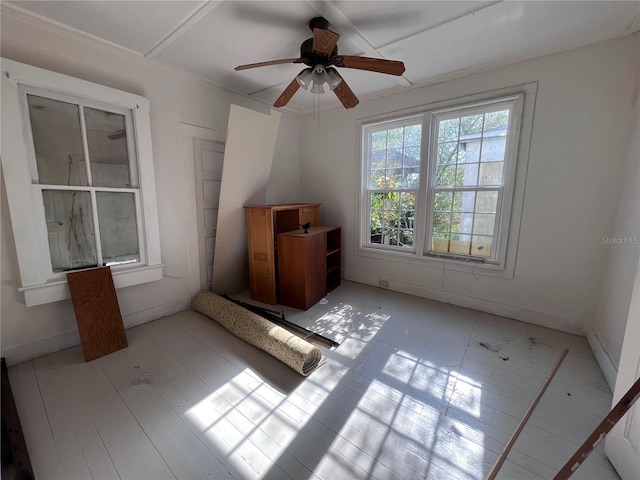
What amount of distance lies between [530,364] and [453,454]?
1195 mm

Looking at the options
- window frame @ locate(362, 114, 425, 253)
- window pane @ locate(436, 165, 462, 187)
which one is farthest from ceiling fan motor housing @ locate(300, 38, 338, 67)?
window pane @ locate(436, 165, 462, 187)

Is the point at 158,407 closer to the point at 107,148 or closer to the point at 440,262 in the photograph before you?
the point at 107,148

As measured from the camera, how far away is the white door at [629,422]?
1.11 meters

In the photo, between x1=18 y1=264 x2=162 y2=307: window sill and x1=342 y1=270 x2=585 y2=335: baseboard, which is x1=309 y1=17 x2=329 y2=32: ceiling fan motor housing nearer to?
x1=18 y1=264 x2=162 y2=307: window sill

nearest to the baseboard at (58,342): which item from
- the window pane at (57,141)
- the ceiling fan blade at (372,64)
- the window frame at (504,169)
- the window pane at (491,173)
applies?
the window pane at (57,141)

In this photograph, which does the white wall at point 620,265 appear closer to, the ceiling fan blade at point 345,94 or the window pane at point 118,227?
the ceiling fan blade at point 345,94

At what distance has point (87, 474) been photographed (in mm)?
1206

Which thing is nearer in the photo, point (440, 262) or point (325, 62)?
point (325, 62)

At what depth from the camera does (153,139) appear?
2.49m

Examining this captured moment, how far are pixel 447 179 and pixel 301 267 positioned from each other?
79.0 inches

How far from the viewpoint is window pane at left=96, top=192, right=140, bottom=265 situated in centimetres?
228

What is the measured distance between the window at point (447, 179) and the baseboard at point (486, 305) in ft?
1.36

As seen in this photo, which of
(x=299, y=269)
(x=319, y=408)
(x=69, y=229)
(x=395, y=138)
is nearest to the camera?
(x=319, y=408)

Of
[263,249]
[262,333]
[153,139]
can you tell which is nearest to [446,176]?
[263,249]
